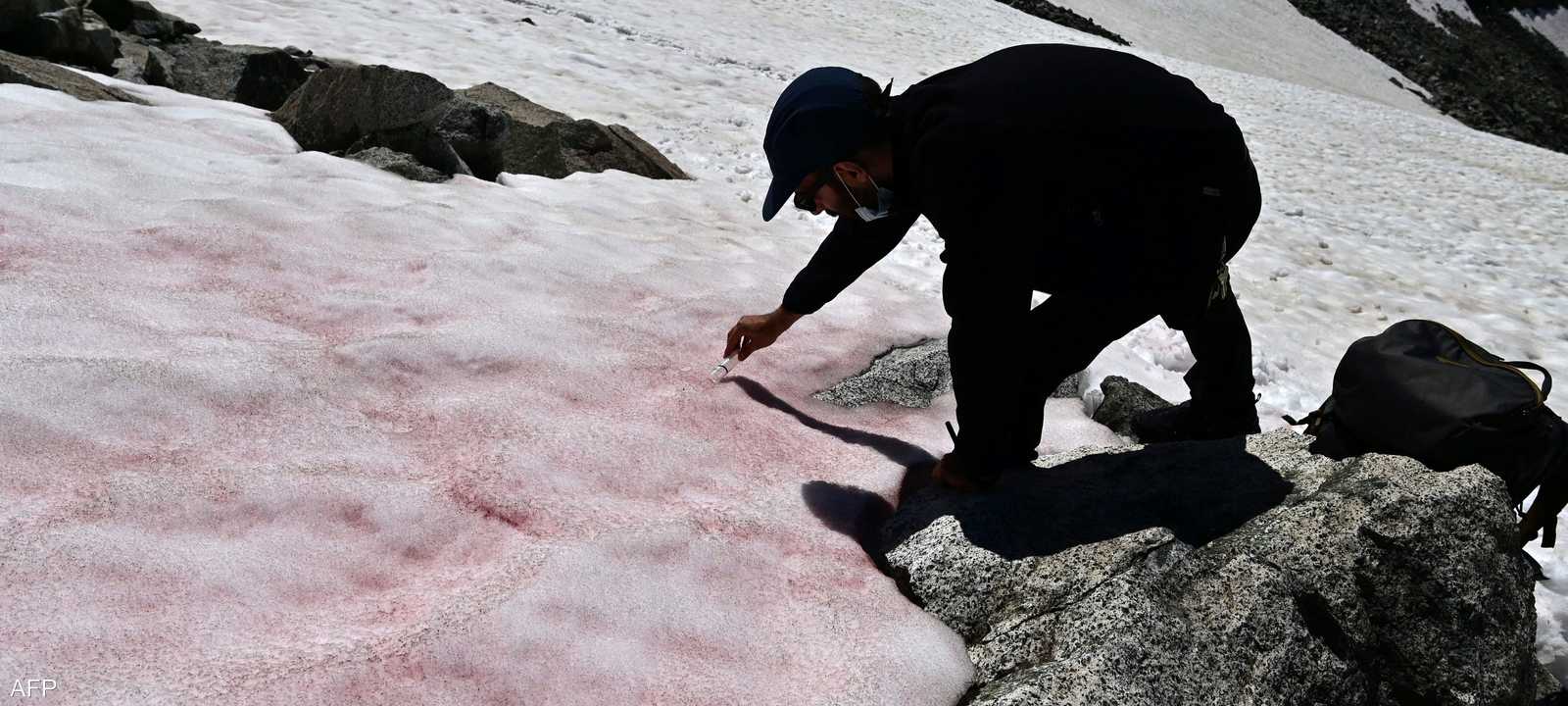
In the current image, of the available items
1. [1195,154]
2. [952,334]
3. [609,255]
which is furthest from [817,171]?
[609,255]

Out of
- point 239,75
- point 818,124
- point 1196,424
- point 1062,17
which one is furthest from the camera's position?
point 1062,17

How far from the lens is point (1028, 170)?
2801mm

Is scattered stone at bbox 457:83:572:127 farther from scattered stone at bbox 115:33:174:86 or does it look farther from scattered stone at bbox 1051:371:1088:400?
scattered stone at bbox 1051:371:1088:400

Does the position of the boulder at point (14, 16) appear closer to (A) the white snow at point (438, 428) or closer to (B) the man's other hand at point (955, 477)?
(A) the white snow at point (438, 428)

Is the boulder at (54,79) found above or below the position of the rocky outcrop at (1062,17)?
below

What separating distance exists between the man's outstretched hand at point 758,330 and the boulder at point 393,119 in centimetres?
312

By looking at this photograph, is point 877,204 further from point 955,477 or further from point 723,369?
point 723,369

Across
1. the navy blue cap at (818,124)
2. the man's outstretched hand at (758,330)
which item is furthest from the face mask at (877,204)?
the man's outstretched hand at (758,330)

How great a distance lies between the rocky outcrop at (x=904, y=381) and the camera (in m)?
4.55

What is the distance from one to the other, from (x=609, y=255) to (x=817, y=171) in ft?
8.58

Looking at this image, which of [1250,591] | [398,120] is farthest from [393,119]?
[1250,591]

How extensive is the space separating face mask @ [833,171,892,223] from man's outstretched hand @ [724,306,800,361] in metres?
0.83

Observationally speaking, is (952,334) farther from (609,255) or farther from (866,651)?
(609,255)

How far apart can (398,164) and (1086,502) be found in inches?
185
